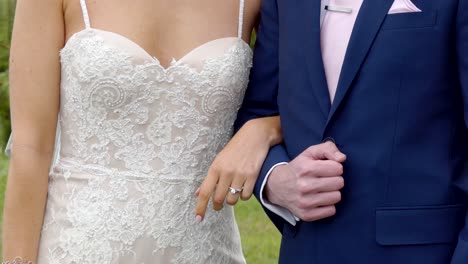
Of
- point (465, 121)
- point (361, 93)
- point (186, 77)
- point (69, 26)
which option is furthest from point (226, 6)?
point (465, 121)

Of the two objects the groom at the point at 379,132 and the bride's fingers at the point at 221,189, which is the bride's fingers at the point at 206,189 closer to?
the bride's fingers at the point at 221,189

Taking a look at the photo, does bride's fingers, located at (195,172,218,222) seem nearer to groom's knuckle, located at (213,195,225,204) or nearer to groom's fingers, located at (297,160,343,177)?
groom's knuckle, located at (213,195,225,204)

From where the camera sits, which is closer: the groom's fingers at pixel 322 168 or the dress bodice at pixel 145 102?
the groom's fingers at pixel 322 168

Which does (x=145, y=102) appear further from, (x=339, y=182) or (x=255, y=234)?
(x=255, y=234)

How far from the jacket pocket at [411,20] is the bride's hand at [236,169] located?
1.88 feet

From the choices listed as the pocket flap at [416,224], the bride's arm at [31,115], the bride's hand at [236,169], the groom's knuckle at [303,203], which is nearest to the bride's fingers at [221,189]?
the bride's hand at [236,169]

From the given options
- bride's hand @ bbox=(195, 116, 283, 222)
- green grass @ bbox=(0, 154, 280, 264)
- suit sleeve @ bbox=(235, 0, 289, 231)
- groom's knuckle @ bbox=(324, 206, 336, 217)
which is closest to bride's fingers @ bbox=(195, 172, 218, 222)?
bride's hand @ bbox=(195, 116, 283, 222)

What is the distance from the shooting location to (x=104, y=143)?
11.6ft

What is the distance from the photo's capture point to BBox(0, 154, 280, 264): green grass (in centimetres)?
724

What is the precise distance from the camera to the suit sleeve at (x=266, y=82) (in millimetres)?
3391

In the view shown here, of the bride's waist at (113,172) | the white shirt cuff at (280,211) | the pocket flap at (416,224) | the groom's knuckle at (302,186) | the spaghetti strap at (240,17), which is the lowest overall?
the bride's waist at (113,172)

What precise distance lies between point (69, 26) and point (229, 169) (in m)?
0.69

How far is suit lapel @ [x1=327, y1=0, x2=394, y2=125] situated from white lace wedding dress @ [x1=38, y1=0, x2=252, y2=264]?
59 centimetres

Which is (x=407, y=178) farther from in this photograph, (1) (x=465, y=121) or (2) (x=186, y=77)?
(2) (x=186, y=77)
